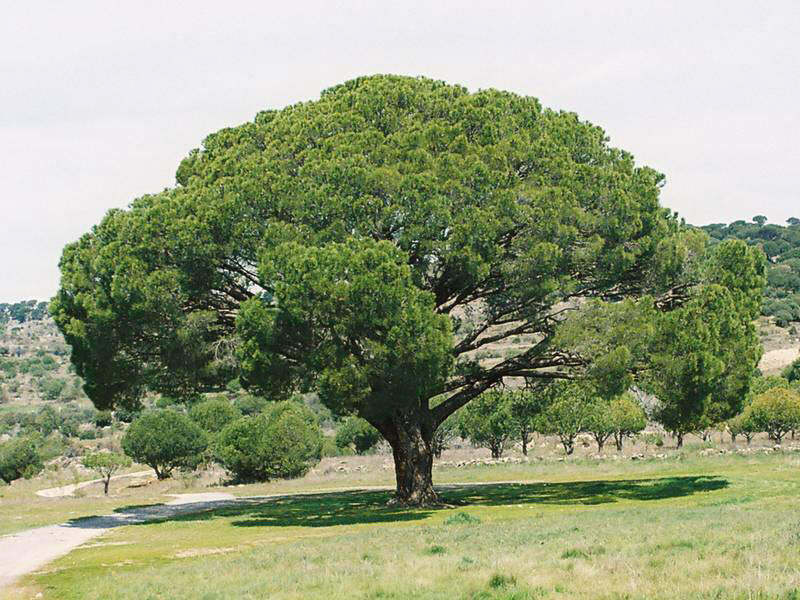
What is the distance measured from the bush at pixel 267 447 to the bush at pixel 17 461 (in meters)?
29.3

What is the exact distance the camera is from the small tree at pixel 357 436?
3132 inches

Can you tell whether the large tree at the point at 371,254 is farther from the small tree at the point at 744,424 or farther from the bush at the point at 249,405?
the bush at the point at 249,405

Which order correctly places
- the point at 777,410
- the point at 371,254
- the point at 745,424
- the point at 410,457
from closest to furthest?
the point at 371,254 < the point at 410,457 < the point at 777,410 < the point at 745,424

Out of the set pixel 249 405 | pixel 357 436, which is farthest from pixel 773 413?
pixel 249 405

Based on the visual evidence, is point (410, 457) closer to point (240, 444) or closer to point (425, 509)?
point (425, 509)

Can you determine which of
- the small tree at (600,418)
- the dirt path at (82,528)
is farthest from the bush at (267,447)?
the small tree at (600,418)

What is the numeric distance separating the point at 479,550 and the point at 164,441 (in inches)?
2036

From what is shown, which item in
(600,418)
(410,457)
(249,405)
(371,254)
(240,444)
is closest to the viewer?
Result: (371,254)

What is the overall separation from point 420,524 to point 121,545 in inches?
307

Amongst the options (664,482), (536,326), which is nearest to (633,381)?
(536,326)

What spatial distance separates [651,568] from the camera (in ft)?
39.3

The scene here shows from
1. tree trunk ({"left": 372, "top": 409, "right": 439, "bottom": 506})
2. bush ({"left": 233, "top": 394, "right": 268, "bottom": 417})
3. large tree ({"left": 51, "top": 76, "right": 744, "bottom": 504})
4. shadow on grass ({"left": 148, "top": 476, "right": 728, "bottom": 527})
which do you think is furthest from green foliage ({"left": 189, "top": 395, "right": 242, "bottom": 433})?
tree trunk ({"left": 372, "top": 409, "right": 439, "bottom": 506})

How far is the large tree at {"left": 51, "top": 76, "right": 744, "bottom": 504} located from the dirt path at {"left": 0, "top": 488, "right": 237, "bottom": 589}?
450cm

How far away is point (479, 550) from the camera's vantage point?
15.6 metres
